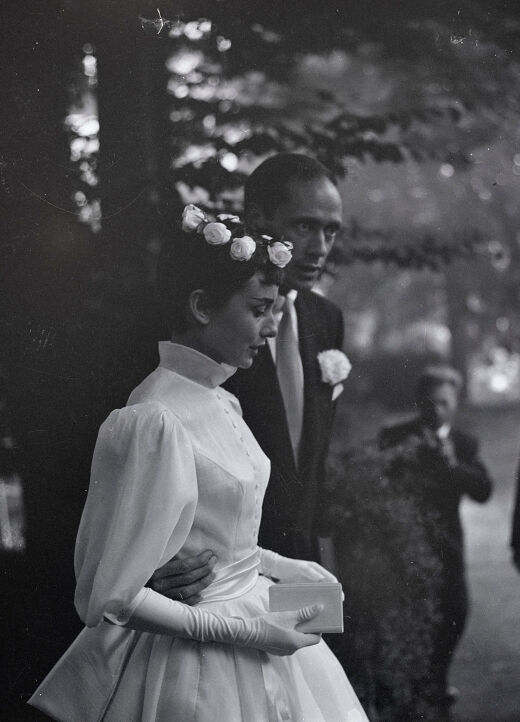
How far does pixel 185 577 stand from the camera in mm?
1791

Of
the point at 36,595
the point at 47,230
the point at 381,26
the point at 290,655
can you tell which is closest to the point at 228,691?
the point at 290,655

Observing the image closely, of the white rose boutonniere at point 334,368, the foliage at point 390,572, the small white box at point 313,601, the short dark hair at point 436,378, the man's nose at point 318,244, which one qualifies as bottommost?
the foliage at point 390,572

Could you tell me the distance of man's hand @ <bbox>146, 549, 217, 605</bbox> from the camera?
5.88 feet

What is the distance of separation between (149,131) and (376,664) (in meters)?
1.68

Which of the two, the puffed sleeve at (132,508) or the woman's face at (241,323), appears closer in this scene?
the puffed sleeve at (132,508)

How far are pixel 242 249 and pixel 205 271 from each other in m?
0.10

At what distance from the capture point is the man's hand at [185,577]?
1791 mm

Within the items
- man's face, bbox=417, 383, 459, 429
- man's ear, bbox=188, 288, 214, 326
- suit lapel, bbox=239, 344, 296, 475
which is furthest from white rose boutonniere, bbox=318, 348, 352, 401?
man's ear, bbox=188, 288, 214, 326

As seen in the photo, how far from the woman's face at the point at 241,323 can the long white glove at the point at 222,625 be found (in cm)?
57

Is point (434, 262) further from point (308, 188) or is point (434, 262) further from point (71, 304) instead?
point (71, 304)

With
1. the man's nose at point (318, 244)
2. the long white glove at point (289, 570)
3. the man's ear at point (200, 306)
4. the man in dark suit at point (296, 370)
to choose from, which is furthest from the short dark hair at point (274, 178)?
the long white glove at point (289, 570)

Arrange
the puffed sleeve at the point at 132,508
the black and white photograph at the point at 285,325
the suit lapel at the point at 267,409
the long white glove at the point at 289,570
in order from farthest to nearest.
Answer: the suit lapel at the point at 267,409 < the long white glove at the point at 289,570 < the black and white photograph at the point at 285,325 < the puffed sleeve at the point at 132,508

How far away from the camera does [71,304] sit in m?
2.23

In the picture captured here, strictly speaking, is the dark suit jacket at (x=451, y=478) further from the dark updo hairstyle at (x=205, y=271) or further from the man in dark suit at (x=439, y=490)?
the dark updo hairstyle at (x=205, y=271)
